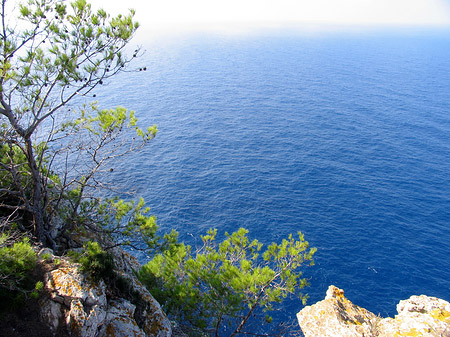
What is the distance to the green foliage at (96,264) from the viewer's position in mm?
16438

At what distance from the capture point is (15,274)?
14.0m

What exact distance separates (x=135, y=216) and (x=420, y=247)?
42.1 meters

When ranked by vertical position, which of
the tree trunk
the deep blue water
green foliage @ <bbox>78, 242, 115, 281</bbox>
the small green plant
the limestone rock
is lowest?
the deep blue water

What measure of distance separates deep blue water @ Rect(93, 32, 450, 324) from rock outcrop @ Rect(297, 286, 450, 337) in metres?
14.1

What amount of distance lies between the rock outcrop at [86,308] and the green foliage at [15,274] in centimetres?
82

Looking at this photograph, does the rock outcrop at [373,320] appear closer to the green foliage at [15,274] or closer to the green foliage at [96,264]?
the green foliage at [96,264]

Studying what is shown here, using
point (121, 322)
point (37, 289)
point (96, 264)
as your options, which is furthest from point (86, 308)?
point (121, 322)

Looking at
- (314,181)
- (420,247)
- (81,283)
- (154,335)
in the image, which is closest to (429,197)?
(420,247)

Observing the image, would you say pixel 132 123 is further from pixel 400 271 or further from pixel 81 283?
pixel 400 271

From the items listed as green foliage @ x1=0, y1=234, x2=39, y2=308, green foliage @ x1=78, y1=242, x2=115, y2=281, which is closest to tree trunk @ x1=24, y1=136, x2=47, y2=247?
green foliage @ x1=78, y1=242, x2=115, y2=281

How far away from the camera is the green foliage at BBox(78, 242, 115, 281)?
16.4 m

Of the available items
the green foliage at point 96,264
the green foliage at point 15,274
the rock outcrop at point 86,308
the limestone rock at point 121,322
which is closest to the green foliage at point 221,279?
the rock outcrop at point 86,308

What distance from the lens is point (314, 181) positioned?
60344 millimetres

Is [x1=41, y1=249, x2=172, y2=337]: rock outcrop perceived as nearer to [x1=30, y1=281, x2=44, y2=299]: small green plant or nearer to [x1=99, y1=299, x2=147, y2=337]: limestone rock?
[x1=99, y1=299, x2=147, y2=337]: limestone rock
